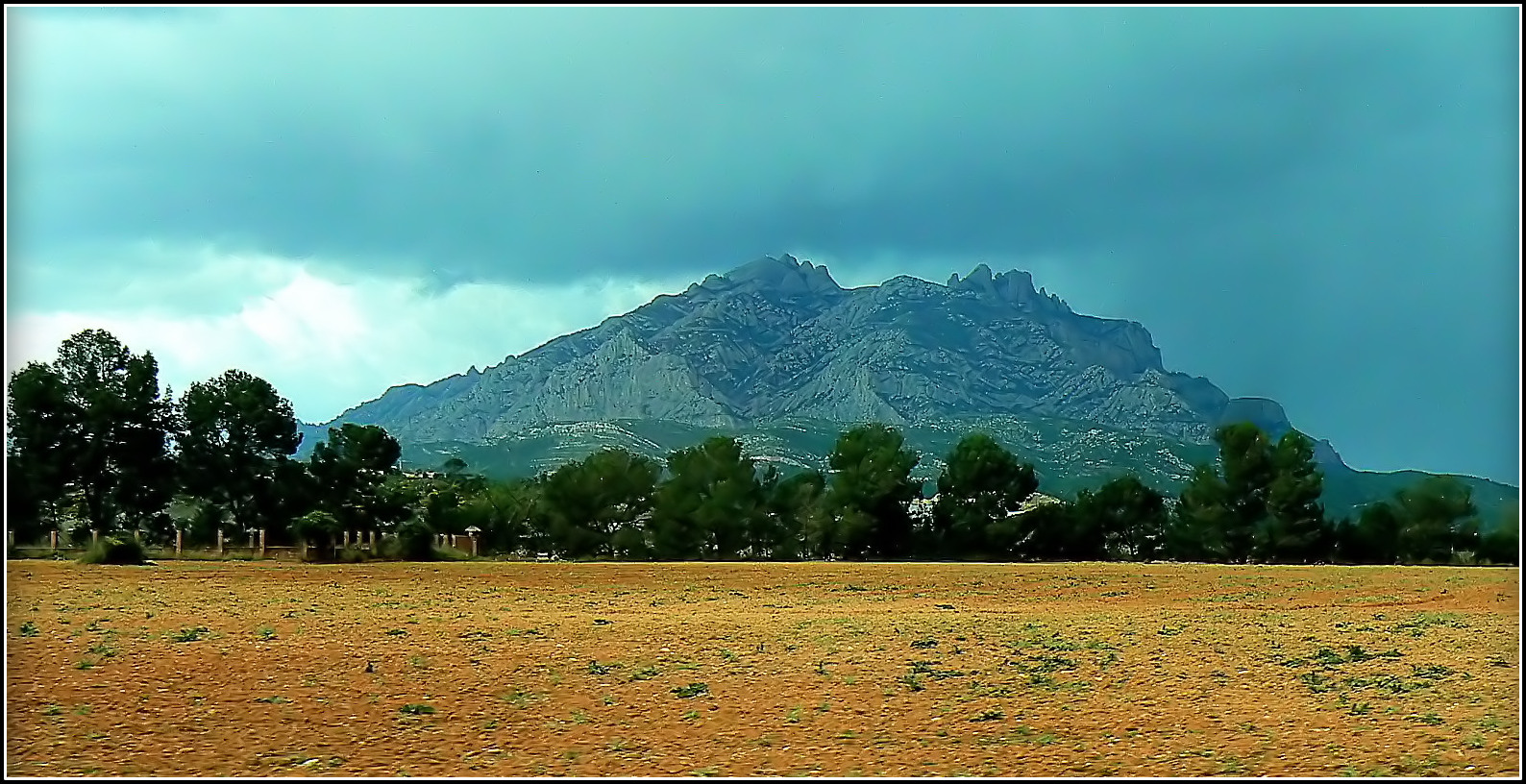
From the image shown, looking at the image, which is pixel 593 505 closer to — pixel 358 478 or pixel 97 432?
pixel 358 478

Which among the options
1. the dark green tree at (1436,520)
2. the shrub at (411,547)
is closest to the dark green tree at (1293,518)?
the dark green tree at (1436,520)

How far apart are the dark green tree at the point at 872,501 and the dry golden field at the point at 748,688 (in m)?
30.0

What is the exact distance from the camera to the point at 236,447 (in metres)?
47.7

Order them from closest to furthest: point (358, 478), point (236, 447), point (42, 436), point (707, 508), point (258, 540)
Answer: point (42, 436)
point (258, 540)
point (236, 447)
point (358, 478)
point (707, 508)

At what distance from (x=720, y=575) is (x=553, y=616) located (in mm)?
15860

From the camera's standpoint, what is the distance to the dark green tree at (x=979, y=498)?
5206 cm

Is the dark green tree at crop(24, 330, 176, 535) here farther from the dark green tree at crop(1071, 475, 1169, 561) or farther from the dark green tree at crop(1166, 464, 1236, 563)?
the dark green tree at crop(1166, 464, 1236, 563)

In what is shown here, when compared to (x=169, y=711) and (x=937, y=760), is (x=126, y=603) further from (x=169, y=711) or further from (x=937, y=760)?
(x=937, y=760)

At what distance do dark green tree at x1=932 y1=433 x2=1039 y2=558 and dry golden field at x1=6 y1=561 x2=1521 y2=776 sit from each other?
29.8 meters

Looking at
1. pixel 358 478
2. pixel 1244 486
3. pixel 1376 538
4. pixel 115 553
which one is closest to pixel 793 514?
pixel 358 478

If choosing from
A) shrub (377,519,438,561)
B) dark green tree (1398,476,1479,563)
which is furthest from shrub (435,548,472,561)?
dark green tree (1398,476,1479,563)

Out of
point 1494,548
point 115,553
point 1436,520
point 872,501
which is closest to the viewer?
point 115,553

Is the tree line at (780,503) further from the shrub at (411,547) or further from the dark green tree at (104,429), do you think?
the shrub at (411,547)

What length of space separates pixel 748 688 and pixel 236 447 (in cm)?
4056
